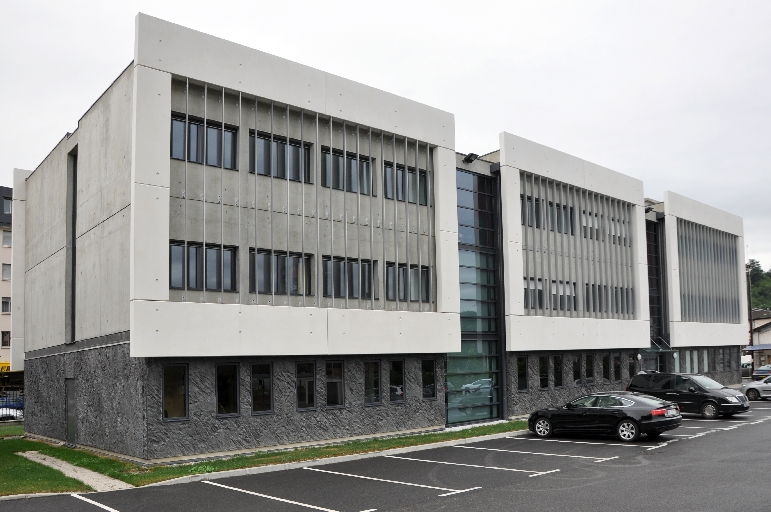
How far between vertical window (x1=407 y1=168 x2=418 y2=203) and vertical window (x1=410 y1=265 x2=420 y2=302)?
244 cm

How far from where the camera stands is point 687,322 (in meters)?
43.5

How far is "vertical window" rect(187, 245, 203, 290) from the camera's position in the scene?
20266 millimetres

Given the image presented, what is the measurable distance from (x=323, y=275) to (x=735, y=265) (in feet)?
123

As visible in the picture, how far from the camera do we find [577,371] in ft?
113

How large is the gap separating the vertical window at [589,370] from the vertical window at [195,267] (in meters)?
21.1

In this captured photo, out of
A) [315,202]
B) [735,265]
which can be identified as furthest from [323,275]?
[735,265]

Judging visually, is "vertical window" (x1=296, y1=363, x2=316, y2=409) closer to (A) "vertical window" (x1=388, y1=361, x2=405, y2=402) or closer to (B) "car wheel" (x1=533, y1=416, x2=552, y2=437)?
(A) "vertical window" (x1=388, y1=361, x2=405, y2=402)

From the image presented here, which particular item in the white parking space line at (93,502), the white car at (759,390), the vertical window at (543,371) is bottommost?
the white car at (759,390)

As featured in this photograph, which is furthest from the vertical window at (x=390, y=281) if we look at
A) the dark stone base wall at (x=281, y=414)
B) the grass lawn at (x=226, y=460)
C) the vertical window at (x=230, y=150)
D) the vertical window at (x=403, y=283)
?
the vertical window at (x=230, y=150)

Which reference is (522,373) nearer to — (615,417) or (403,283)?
(403,283)

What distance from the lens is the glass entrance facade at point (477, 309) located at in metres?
28.5

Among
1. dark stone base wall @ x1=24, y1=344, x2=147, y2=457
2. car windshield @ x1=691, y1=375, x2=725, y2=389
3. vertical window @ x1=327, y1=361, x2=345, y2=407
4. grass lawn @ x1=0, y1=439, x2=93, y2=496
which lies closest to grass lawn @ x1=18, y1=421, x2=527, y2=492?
grass lawn @ x1=0, y1=439, x2=93, y2=496

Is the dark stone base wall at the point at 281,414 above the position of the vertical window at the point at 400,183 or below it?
below

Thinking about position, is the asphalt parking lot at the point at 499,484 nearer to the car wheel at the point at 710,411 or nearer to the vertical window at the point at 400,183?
the car wheel at the point at 710,411
